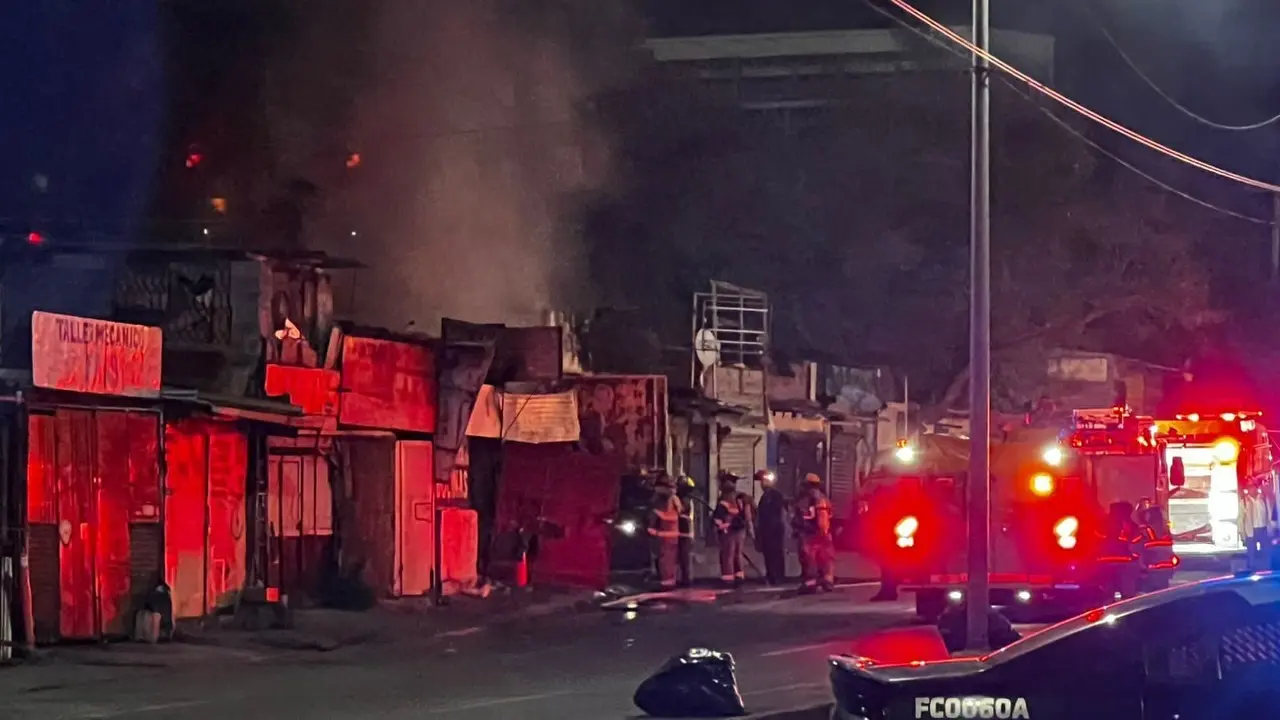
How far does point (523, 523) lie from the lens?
72.7 ft

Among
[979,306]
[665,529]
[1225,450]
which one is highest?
[979,306]

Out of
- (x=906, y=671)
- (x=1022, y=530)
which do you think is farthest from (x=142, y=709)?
(x=1022, y=530)

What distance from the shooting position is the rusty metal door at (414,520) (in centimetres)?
1992

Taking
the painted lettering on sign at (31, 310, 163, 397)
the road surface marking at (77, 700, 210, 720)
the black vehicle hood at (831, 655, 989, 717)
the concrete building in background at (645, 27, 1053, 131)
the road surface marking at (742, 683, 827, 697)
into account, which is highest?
the concrete building in background at (645, 27, 1053, 131)

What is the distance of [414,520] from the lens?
20.3 m

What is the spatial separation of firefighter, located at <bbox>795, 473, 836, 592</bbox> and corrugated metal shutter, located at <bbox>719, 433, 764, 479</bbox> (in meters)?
8.00

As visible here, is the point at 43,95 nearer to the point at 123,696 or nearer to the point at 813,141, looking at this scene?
the point at 123,696

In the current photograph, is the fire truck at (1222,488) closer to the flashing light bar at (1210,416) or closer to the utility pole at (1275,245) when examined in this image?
the flashing light bar at (1210,416)

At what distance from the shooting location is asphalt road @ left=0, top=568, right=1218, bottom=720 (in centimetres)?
1159

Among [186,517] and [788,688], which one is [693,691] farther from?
[186,517]

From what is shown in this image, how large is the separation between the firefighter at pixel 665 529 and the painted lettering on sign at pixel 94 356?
327 inches

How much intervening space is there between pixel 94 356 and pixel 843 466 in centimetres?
2327

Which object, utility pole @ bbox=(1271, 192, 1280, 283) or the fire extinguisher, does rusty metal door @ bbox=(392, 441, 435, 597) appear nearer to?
the fire extinguisher

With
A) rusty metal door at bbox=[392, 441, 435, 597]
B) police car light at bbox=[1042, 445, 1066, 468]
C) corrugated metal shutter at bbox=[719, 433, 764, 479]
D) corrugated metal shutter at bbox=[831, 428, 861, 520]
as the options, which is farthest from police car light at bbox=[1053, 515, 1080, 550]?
corrugated metal shutter at bbox=[831, 428, 861, 520]
